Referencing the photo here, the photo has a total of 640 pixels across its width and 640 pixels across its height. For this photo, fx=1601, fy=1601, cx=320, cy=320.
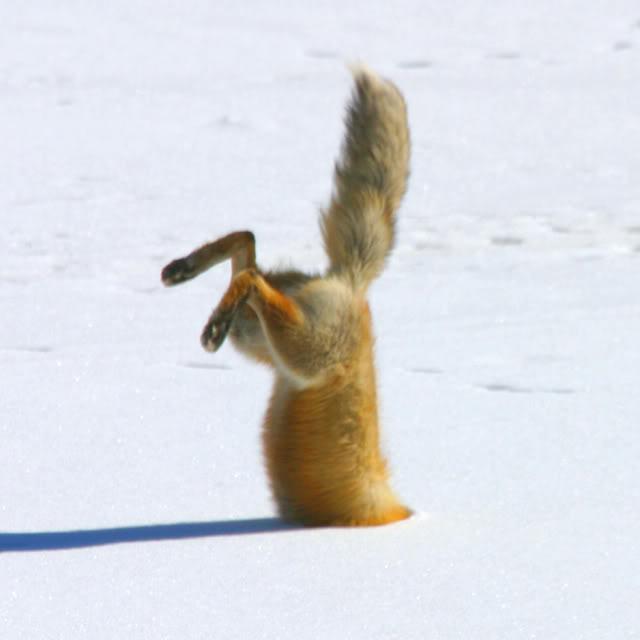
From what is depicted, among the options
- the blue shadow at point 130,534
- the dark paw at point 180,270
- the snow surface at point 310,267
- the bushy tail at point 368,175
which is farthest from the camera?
the bushy tail at point 368,175

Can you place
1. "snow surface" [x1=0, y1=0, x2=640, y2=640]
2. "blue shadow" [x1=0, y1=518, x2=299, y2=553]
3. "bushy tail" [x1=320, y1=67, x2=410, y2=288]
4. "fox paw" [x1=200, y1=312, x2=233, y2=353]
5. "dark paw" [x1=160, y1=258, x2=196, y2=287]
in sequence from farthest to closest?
"bushy tail" [x1=320, y1=67, x2=410, y2=288] → "dark paw" [x1=160, y1=258, x2=196, y2=287] → "fox paw" [x1=200, y1=312, x2=233, y2=353] → "blue shadow" [x1=0, y1=518, x2=299, y2=553] → "snow surface" [x1=0, y1=0, x2=640, y2=640]

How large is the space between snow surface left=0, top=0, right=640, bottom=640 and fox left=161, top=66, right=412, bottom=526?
0.12 meters

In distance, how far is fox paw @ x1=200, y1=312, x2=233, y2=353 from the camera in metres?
3.89

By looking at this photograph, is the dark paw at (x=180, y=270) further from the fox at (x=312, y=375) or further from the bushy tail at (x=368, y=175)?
the bushy tail at (x=368, y=175)

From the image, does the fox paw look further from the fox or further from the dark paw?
the dark paw

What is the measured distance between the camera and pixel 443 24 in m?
12.4

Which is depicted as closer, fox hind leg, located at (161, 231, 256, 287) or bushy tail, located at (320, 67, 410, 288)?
fox hind leg, located at (161, 231, 256, 287)

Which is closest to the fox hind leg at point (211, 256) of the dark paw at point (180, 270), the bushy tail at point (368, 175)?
the dark paw at point (180, 270)

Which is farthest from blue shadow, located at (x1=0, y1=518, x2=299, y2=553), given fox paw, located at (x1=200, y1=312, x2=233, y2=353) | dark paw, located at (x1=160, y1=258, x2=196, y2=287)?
dark paw, located at (x1=160, y1=258, x2=196, y2=287)

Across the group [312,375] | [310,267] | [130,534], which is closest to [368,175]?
[312,375]

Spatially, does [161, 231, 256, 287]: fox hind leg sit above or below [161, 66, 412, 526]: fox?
above

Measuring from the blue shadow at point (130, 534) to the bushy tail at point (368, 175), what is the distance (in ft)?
2.55

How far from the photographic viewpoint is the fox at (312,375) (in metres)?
3.98

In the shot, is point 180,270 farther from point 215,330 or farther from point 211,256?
point 215,330
